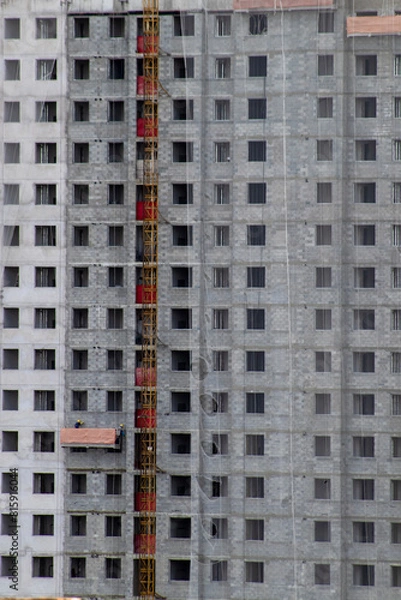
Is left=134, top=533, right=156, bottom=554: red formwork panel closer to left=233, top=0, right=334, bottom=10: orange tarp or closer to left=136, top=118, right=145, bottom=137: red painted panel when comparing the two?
left=136, top=118, right=145, bottom=137: red painted panel

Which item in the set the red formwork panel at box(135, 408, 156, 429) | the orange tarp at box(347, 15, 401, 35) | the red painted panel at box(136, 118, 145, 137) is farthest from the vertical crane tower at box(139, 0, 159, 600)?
the orange tarp at box(347, 15, 401, 35)

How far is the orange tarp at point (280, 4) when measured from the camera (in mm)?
22344

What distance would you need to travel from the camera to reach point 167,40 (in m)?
→ 22.6

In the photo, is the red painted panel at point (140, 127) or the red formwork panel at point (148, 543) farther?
the red painted panel at point (140, 127)

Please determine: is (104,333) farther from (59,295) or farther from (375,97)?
(375,97)

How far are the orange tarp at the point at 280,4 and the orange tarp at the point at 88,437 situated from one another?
8394 millimetres

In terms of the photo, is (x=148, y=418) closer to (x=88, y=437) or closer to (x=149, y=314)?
(x=88, y=437)

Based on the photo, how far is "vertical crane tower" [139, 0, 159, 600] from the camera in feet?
73.4

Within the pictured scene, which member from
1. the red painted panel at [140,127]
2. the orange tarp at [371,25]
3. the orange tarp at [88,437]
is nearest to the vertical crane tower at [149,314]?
the red painted panel at [140,127]

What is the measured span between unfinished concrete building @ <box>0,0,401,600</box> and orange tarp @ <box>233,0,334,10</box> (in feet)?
0.17

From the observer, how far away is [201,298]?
2241 cm

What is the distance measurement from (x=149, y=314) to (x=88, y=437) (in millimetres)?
2588

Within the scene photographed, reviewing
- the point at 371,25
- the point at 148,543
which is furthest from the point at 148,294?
the point at 371,25

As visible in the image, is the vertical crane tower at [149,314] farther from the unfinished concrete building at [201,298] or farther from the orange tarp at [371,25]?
the orange tarp at [371,25]
